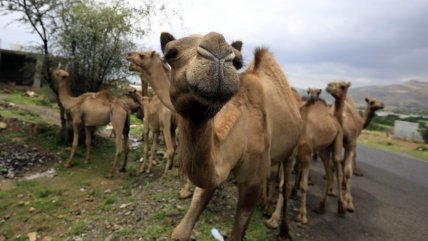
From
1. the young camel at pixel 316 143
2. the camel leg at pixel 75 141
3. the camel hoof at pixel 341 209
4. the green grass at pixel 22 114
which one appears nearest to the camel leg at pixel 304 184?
the young camel at pixel 316 143

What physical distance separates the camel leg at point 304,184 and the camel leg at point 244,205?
3.11m

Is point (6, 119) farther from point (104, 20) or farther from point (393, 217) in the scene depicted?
point (393, 217)

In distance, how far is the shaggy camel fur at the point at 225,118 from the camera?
2.16 m

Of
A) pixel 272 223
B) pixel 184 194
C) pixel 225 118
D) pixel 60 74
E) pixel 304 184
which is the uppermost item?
pixel 225 118

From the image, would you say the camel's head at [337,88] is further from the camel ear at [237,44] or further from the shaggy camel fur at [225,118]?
the camel ear at [237,44]

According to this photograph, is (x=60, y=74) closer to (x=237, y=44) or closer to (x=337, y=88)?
(x=337, y=88)

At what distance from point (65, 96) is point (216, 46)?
31.7ft

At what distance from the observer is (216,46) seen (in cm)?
217

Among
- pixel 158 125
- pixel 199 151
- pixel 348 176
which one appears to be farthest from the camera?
pixel 158 125

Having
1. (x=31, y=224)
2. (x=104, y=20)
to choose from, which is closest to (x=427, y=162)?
(x=104, y=20)

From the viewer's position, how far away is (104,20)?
1165 centimetres

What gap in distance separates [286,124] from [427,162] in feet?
43.2

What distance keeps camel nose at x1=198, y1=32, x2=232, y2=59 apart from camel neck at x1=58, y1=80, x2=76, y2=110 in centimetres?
931

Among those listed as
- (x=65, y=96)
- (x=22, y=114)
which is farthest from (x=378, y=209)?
(x=22, y=114)
